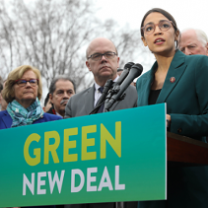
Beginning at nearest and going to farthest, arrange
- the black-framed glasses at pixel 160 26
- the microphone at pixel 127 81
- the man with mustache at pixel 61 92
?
1. the microphone at pixel 127 81
2. the black-framed glasses at pixel 160 26
3. the man with mustache at pixel 61 92

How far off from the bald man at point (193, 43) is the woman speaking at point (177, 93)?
1.08m

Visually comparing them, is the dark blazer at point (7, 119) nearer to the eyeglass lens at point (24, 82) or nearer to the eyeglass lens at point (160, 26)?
the eyeglass lens at point (24, 82)

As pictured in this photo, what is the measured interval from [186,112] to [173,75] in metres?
0.27

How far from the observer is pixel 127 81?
2217 millimetres

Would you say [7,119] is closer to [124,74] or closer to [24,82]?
[24,82]

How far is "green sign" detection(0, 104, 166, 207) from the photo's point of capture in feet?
5.44

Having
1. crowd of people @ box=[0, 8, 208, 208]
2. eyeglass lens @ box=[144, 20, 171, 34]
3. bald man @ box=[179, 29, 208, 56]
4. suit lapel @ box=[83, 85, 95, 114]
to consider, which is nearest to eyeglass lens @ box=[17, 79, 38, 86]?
suit lapel @ box=[83, 85, 95, 114]

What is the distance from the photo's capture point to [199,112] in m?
2.15

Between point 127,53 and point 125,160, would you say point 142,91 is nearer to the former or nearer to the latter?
point 125,160

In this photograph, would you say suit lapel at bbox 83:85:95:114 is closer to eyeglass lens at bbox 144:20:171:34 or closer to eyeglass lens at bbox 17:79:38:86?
eyeglass lens at bbox 17:79:38:86

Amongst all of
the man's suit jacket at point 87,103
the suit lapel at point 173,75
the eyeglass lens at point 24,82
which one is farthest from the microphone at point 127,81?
the eyeglass lens at point 24,82

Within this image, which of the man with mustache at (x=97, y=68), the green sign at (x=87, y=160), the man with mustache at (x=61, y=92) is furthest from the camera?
the man with mustache at (x=61, y=92)

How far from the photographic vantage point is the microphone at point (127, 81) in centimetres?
213

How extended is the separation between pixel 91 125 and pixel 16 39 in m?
13.4
